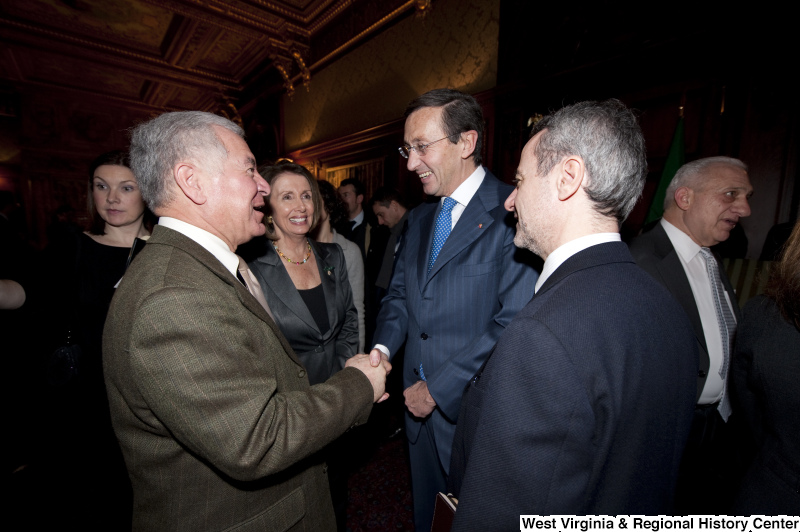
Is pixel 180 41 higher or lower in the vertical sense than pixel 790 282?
higher

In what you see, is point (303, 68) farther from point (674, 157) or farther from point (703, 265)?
point (703, 265)

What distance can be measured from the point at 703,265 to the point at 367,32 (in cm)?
556

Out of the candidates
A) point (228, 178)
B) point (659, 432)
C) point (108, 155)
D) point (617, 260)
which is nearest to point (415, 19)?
point (108, 155)

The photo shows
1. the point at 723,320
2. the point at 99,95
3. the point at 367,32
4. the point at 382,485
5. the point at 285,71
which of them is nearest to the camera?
the point at 723,320

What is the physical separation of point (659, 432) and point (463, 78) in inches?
175

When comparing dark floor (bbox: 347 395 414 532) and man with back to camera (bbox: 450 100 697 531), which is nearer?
man with back to camera (bbox: 450 100 697 531)

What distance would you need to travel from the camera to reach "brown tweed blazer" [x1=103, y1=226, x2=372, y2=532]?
2.49ft

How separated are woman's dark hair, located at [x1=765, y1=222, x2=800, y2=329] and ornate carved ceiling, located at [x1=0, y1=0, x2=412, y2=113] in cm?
502

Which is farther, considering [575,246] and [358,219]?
[358,219]

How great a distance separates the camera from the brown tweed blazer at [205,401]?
0.76 metres

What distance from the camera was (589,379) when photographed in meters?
0.65

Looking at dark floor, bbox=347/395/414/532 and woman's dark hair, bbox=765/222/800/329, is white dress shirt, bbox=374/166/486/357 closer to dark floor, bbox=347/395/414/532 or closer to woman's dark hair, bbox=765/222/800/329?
woman's dark hair, bbox=765/222/800/329

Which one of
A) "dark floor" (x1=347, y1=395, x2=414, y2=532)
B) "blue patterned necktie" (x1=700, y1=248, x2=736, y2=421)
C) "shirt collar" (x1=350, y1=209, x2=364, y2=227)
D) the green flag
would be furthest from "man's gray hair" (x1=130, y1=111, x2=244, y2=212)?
"shirt collar" (x1=350, y1=209, x2=364, y2=227)

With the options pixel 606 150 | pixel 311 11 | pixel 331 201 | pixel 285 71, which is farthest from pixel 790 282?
pixel 285 71
